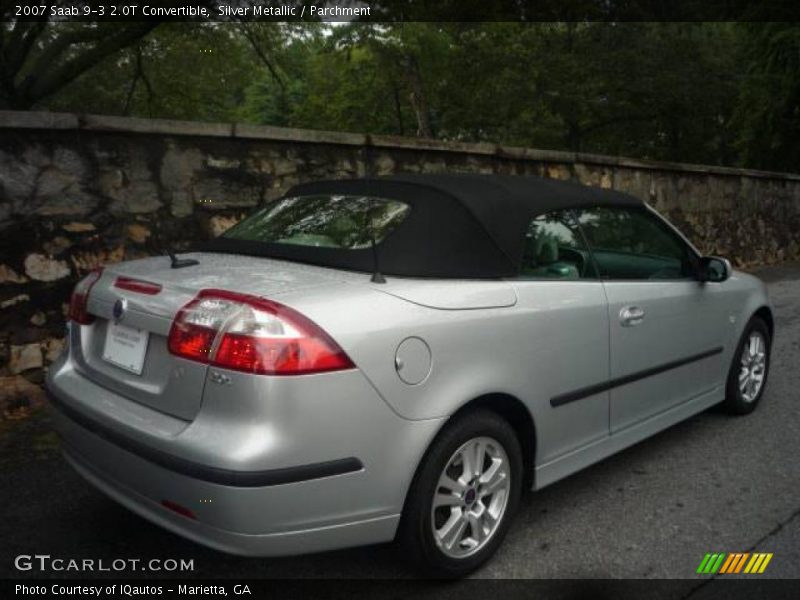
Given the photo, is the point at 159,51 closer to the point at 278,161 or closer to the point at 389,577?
the point at 278,161

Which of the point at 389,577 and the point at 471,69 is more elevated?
the point at 471,69

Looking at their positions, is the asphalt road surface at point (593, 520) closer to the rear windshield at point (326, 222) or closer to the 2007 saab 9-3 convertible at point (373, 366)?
the 2007 saab 9-3 convertible at point (373, 366)

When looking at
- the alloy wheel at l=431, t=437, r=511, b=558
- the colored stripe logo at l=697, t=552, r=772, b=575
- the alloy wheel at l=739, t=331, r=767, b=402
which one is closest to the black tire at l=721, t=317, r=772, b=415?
the alloy wheel at l=739, t=331, r=767, b=402

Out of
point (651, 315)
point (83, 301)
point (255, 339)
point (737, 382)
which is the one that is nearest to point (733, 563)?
point (651, 315)

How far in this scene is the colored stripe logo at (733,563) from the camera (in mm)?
2564

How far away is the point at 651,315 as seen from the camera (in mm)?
3326

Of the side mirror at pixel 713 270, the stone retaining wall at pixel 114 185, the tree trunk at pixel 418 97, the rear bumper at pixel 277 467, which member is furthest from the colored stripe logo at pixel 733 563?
the tree trunk at pixel 418 97

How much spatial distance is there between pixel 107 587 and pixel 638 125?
2805 cm

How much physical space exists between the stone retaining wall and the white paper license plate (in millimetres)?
2240

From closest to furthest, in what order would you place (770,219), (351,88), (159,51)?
(770,219)
(159,51)
(351,88)

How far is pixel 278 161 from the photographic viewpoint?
18.9 feet

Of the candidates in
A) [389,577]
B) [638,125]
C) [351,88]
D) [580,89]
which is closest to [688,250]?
[389,577]

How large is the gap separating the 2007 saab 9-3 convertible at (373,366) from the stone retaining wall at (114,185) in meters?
2.06

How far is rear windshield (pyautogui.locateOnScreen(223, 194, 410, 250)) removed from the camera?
2723mm
